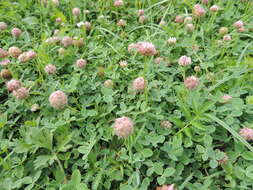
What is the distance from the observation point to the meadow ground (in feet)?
4.11

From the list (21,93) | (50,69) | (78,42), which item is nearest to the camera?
(21,93)

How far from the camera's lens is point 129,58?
6.12 feet

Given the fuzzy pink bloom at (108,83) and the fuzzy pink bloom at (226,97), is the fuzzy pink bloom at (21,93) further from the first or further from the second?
the fuzzy pink bloom at (226,97)

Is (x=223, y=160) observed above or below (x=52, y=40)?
below

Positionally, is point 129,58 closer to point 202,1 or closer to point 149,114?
point 149,114

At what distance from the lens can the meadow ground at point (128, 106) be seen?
1252mm

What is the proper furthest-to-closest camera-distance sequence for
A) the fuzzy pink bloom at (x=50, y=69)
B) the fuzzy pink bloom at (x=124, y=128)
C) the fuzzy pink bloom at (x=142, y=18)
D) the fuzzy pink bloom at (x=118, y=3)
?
1. the fuzzy pink bloom at (x=118, y=3)
2. the fuzzy pink bloom at (x=142, y=18)
3. the fuzzy pink bloom at (x=50, y=69)
4. the fuzzy pink bloom at (x=124, y=128)

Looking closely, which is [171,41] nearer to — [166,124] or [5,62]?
[166,124]

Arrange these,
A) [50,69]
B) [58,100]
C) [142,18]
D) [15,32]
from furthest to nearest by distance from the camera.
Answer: [142,18]
[15,32]
[50,69]
[58,100]

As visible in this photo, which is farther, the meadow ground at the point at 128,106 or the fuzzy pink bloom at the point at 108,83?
the fuzzy pink bloom at the point at 108,83

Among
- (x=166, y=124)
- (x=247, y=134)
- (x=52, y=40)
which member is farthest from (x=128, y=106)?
(x=52, y=40)

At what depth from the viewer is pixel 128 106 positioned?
5.09 feet

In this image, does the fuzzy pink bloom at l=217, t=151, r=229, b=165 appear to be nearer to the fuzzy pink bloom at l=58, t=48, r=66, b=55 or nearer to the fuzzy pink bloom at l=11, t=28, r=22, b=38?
the fuzzy pink bloom at l=58, t=48, r=66, b=55

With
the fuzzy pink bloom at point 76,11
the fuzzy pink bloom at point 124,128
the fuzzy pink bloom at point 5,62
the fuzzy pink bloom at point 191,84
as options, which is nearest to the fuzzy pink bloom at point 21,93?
the fuzzy pink bloom at point 5,62
